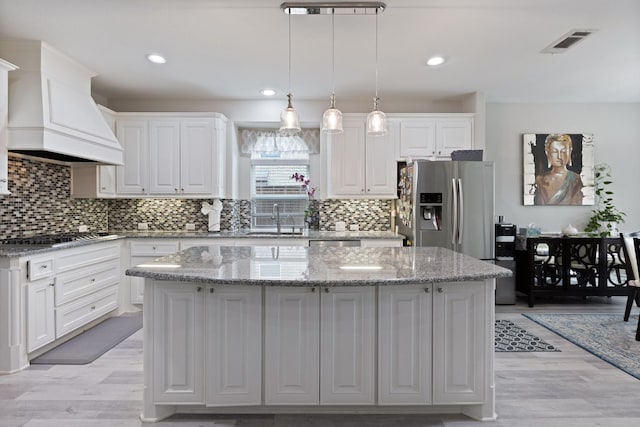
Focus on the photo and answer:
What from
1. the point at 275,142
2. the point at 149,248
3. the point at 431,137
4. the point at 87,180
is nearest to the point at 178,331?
the point at 149,248

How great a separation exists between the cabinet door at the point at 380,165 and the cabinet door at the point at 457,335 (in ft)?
9.10

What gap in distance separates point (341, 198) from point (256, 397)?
3.01 m

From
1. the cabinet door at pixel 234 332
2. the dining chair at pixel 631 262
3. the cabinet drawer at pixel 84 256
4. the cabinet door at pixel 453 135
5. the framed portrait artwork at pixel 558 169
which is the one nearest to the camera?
the cabinet door at pixel 234 332

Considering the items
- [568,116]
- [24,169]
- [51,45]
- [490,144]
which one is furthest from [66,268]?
[568,116]

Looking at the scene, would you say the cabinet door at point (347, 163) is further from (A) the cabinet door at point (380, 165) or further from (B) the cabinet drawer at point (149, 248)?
(B) the cabinet drawer at point (149, 248)

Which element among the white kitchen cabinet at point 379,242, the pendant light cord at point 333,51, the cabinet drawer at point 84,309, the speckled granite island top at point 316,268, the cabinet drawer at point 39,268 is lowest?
the cabinet drawer at point 84,309

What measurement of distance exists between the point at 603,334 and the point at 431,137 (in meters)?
2.69

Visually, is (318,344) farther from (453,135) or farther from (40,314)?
(453,135)

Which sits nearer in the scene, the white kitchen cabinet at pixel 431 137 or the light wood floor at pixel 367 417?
the light wood floor at pixel 367 417

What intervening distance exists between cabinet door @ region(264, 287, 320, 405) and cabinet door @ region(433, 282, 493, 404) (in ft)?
2.19

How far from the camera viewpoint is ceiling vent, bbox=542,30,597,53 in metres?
3.12

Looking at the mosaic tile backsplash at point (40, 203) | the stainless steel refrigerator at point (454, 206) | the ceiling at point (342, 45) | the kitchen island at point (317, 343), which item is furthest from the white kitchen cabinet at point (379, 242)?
the mosaic tile backsplash at point (40, 203)

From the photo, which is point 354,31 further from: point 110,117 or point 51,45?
point 110,117

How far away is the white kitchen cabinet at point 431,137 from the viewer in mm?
4844
